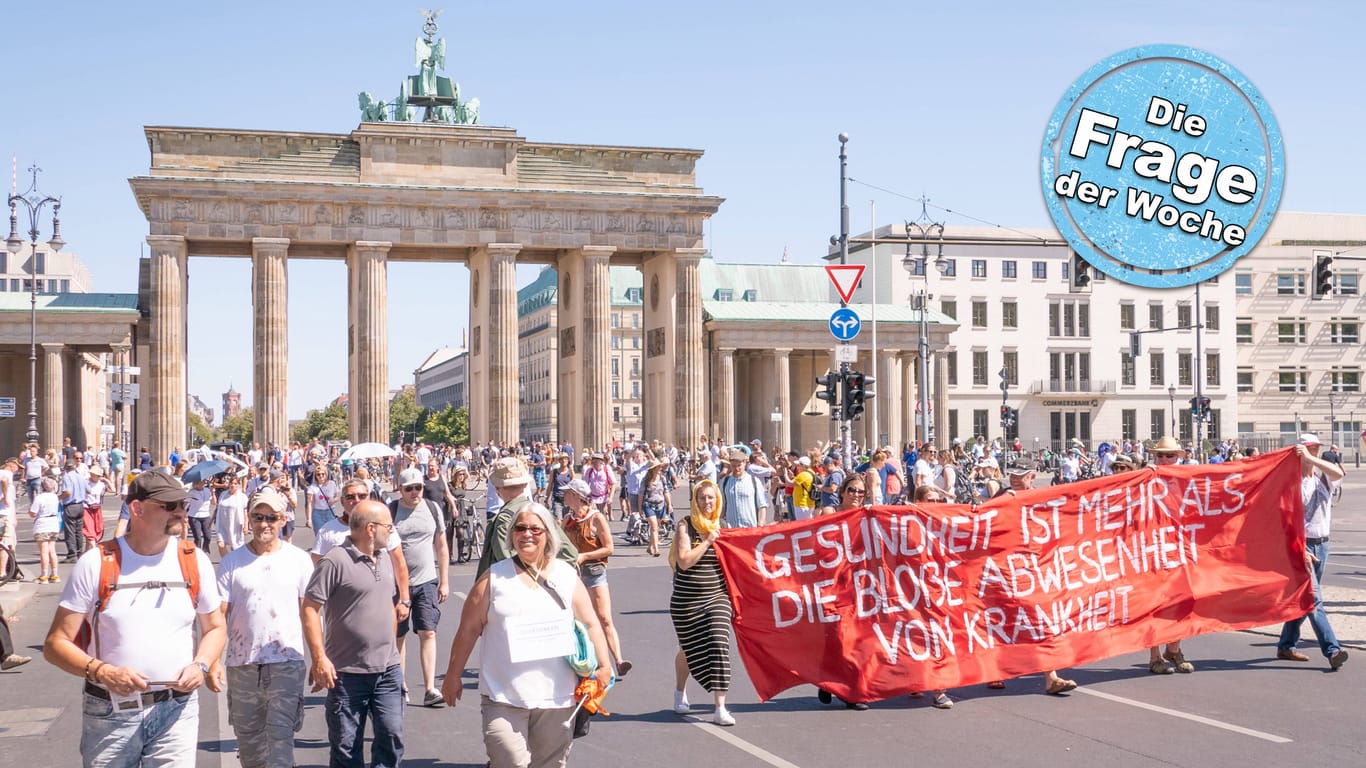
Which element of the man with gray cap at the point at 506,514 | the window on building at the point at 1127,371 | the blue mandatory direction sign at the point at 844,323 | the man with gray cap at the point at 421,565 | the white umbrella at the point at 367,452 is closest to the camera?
the man with gray cap at the point at 506,514

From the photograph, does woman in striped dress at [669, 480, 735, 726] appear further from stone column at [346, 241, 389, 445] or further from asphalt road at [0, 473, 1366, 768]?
stone column at [346, 241, 389, 445]

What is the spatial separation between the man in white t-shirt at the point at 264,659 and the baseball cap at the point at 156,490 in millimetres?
1614

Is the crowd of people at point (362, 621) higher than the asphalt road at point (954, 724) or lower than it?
higher

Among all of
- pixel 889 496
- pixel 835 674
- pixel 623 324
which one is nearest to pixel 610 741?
pixel 835 674

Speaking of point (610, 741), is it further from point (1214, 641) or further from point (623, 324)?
point (623, 324)

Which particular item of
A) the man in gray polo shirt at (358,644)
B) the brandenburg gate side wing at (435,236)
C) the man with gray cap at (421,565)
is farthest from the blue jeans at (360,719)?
the brandenburg gate side wing at (435,236)

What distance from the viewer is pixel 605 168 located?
229 ft

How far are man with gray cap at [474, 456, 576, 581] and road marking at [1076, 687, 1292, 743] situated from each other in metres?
4.52

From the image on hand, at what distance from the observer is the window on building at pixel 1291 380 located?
97.6 m

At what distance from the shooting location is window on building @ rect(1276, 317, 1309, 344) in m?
97.4

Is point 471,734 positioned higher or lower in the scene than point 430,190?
lower

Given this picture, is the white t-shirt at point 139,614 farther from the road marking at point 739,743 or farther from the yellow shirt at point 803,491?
the yellow shirt at point 803,491

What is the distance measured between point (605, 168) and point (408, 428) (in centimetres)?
13355

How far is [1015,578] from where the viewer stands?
1201cm
